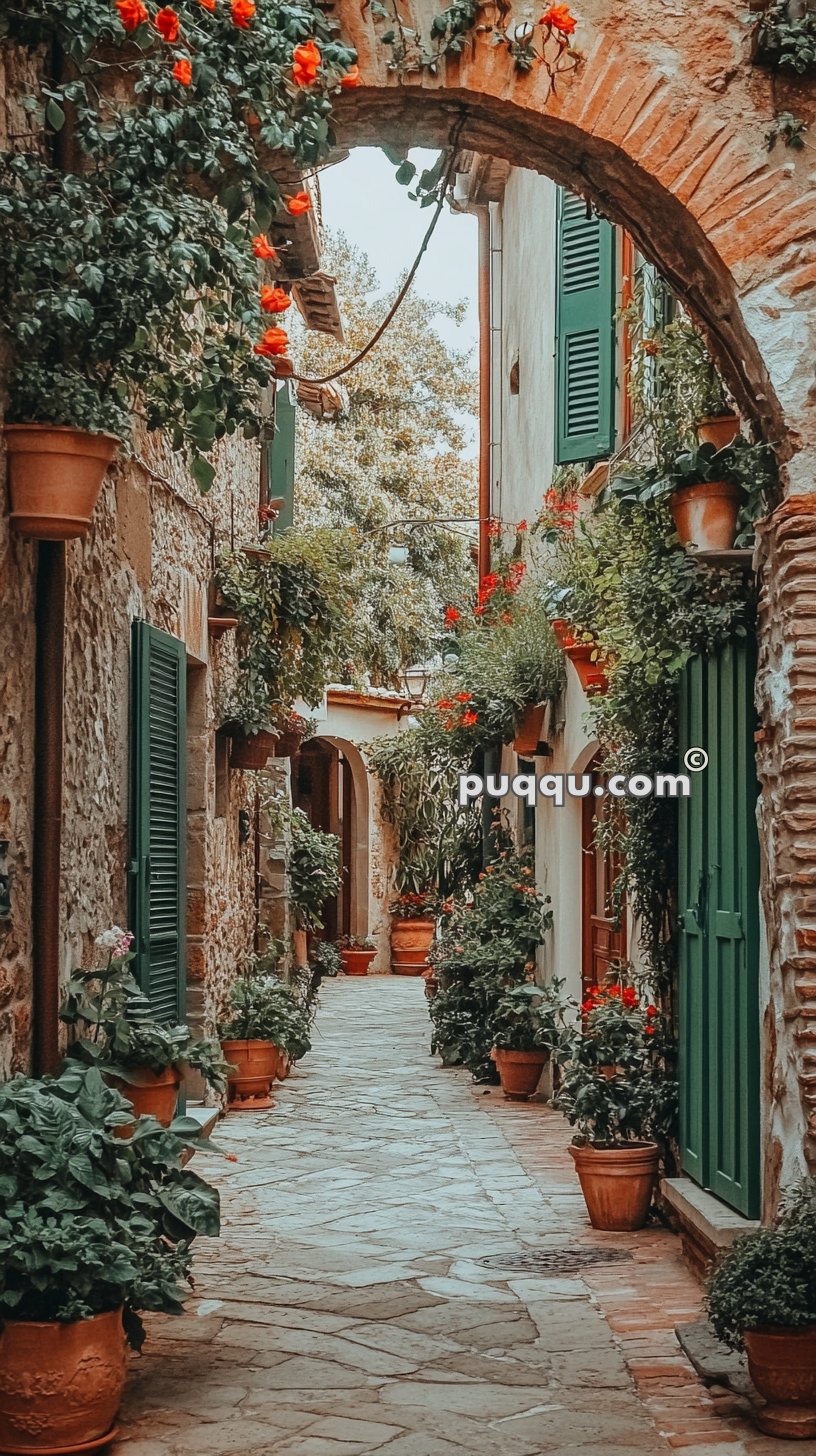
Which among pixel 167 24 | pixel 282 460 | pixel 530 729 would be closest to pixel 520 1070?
pixel 530 729

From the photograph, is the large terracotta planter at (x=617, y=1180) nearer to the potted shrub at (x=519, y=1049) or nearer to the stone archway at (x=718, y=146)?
the stone archway at (x=718, y=146)

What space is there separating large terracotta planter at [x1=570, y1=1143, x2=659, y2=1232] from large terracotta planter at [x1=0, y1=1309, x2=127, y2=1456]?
9.64 ft

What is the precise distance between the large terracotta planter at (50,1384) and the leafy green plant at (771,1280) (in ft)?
5.18

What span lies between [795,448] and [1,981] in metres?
2.73

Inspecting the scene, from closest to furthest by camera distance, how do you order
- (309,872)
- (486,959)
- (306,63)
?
(306,63)
(486,959)
(309,872)

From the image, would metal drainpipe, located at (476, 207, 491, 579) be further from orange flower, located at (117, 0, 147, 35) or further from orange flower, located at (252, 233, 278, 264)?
orange flower, located at (117, 0, 147, 35)

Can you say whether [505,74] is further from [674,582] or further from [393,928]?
[393,928]

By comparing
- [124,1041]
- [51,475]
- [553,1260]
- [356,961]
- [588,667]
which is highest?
[51,475]

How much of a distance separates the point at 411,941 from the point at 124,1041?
15.5 m

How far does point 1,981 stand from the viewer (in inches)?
176

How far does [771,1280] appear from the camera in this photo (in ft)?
13.4

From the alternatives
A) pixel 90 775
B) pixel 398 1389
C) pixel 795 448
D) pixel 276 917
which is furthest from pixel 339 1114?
pixel 795 448

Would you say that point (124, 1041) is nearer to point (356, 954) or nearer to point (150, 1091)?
point (150, 1091)

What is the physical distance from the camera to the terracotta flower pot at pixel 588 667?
7.89 metres
